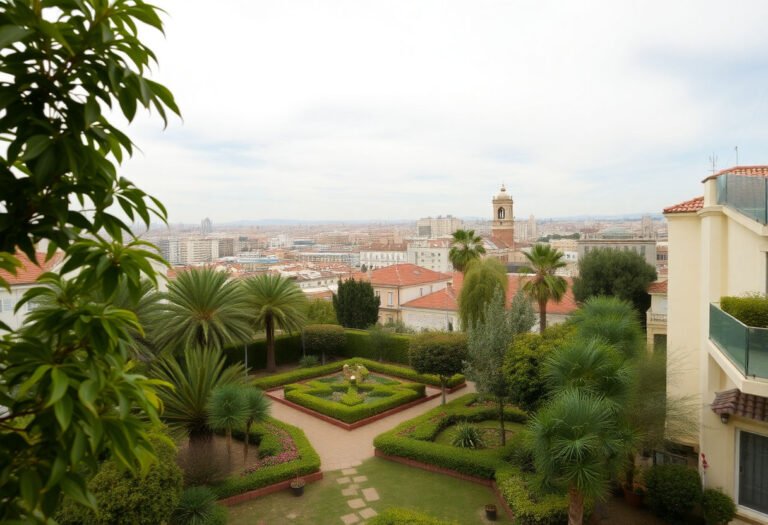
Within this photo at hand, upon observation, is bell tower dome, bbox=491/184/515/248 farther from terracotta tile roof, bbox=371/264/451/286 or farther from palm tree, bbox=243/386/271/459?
palm tree, bbox=243/386/271/459

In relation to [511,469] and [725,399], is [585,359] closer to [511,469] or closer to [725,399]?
[725,399]

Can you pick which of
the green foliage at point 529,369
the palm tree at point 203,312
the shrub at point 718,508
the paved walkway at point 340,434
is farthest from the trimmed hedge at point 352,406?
the shrub at point 718,508

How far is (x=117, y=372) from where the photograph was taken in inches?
78.3

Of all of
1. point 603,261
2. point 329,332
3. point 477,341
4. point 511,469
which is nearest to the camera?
point 511,469

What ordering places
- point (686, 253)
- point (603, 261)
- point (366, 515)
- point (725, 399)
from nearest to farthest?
point (725, 399), point (366, 515), point (686, 253), point (603, 261)

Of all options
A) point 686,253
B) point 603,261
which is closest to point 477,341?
point 686,253

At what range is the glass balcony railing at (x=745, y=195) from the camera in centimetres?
848

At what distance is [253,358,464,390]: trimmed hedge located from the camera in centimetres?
1869

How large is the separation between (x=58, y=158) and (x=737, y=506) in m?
11.2

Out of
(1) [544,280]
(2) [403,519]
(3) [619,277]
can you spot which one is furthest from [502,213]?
(2) [403,519]

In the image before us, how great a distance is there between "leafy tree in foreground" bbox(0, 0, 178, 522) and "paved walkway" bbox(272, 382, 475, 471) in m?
10.8

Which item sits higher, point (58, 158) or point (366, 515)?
point (58, 158)

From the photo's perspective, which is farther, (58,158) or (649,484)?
(649,484)

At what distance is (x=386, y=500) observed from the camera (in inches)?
401
